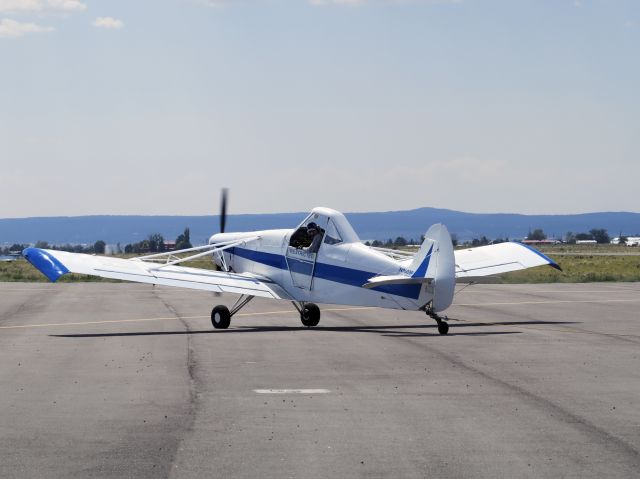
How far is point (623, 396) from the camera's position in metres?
14.7

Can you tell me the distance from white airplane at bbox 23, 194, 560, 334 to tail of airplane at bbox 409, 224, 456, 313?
0.02 metres

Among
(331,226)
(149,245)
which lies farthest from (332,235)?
(149,245)

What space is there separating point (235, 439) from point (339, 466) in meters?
1.66

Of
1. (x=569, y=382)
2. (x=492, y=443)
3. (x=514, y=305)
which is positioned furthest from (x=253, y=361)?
(x=514, y=305)

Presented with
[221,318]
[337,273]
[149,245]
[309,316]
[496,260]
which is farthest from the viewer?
[149,245]

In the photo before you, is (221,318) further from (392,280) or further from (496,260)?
(496,260)

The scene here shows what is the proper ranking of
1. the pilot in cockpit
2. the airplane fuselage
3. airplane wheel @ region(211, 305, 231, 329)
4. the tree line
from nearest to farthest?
the airplane fuselage
the pilot in cockpit
airplane wheel @ region(211, 305, 231, 329)
the tree line

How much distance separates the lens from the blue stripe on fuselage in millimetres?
24188

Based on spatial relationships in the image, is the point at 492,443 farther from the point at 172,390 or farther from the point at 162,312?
the point at 162,312

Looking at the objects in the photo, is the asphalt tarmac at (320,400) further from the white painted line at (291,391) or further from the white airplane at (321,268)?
the white airplane at (321,268)

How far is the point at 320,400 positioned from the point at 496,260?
1549cm

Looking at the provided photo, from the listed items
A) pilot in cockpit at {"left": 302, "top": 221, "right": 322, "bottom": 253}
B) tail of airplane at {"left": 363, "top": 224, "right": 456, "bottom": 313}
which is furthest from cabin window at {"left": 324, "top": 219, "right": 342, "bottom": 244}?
tail of airplane at {"left": 363, "top": 224, "right": 456, "bottom": 313}

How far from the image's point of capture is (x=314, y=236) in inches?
1066

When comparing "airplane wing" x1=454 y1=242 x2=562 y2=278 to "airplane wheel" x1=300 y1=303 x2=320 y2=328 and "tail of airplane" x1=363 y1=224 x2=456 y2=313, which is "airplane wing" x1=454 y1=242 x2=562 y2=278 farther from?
"tail of airplane" x1=363 y1=224 x2=456 y2=313
